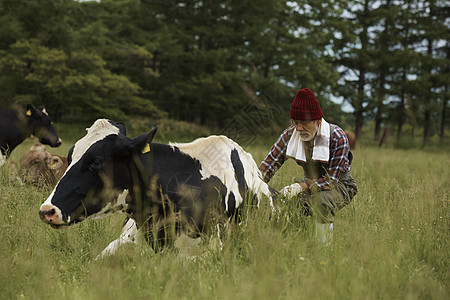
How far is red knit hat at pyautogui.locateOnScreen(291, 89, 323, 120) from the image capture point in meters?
3.53

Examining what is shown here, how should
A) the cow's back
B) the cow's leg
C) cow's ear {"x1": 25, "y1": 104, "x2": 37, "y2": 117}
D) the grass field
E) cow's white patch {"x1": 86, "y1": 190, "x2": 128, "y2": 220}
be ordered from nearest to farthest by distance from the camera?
1. the grass field
2. cow's white patch {"x1": 86, "y1": 190, "x2": 128, "y2": 220}
3. the cow's leg
4. the cow's back
5. cow's ear {"x1": 25, "y1": 104, "x2": 37, "y2": 117}

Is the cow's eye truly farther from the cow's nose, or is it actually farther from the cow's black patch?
the cow's black patch

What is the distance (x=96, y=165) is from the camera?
281cm

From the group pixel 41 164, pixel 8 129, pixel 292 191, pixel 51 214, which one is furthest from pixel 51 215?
pixel 8 129

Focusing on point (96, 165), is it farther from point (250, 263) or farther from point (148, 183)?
point (250, 263)

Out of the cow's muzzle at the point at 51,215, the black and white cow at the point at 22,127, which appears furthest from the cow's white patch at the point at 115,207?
the black and white cow at the point at 22,127

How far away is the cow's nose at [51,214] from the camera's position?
2.62 m

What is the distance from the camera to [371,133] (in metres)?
35.5

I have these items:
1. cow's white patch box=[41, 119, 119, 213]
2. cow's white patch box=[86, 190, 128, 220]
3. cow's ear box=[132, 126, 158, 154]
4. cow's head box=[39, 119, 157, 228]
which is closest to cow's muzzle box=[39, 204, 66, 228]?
cow's head box=[39, 119, 157, 228]

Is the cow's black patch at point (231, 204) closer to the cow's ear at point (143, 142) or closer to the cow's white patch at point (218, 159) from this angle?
the cow's white patch at point (218, 159)

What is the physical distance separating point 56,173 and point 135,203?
3.49 m

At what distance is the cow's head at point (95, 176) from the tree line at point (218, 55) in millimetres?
17955

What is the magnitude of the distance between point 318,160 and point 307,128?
0.31 meters

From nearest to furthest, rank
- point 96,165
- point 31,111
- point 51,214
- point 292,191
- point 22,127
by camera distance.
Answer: point 51,214 → point 96,165 → point 292,191 → point 22,127 → point 31,111
